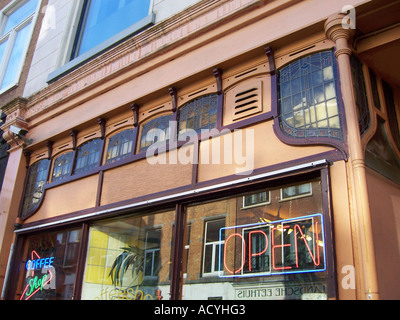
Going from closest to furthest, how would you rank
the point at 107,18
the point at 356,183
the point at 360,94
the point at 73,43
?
the point at 356,183, the point at 360,94, the point at 107,18, the point at 73,43

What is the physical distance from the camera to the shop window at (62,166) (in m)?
8.68

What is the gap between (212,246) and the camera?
→ 577 centimetres

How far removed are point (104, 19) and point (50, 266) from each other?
18.4 feet

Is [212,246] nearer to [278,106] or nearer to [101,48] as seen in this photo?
[278,106]

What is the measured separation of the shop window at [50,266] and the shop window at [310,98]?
437 centimetres

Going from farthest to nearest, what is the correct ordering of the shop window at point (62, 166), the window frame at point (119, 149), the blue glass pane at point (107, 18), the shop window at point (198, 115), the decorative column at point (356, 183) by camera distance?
the blue glass pane at point (107, 18), the shop window at point (62, 166), the window frame at point (119, 149), the shop window at point (198, 115), the decorative column at point (356, 183)

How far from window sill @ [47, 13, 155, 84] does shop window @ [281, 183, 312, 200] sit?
4.58 meters

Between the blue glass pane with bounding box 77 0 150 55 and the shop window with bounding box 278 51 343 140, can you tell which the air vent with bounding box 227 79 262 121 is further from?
the blue glass pane with bounding box 77 0 150 55

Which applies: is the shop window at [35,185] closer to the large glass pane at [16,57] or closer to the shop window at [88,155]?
the shop window at [88,155]

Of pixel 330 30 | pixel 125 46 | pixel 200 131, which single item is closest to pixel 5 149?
pixel 125 46

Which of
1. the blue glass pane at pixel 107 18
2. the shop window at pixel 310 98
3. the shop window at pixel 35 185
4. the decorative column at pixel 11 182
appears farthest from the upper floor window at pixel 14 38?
the shop window at pixel 310 98

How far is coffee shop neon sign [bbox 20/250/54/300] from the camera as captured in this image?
26.2ft

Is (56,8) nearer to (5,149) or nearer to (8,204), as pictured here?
(5,149)

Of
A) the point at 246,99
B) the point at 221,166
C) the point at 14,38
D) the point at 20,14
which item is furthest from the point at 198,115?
the point at 20,14
